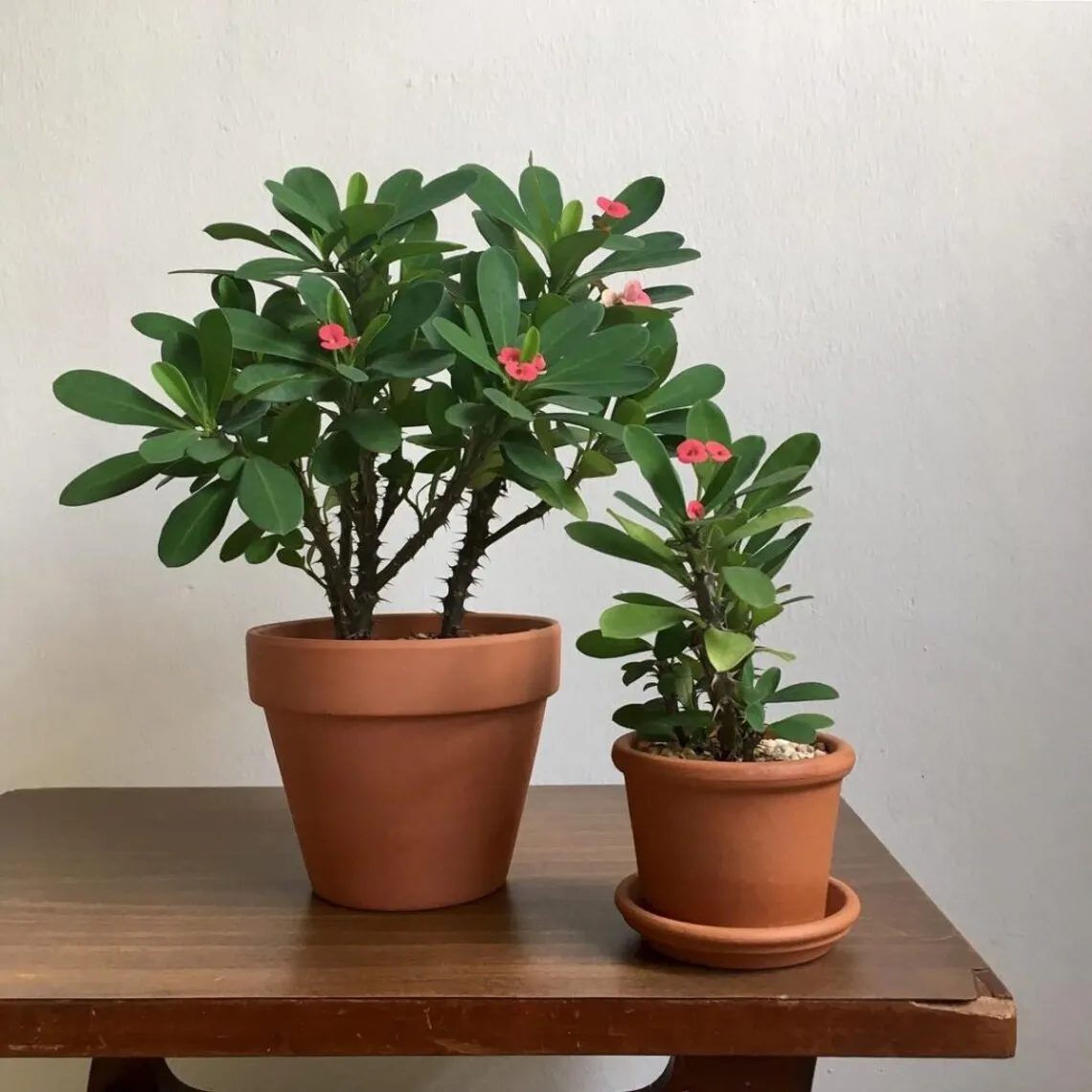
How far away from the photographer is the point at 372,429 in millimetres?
552

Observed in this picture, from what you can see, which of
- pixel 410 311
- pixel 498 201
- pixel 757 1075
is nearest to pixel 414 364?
pixel 410 311

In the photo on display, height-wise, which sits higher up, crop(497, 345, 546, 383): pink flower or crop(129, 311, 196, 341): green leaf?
crop(129, 311, 196, 341): green leaf

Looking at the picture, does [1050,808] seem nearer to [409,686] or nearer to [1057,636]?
[1057,636]

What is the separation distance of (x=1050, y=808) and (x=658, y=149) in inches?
28.7

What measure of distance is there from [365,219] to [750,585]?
29 centimetres

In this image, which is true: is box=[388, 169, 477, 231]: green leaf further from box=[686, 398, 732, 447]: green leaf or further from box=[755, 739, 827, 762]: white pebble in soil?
box=[755, 739, 827, 762]: white pebble in soil

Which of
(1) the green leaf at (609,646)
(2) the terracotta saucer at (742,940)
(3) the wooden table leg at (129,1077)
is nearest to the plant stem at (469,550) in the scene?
(1) the green leaf at (609,646)

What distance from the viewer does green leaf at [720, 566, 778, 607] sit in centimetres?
49

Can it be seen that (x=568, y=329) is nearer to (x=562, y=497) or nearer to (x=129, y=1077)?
(x=562, y=497)

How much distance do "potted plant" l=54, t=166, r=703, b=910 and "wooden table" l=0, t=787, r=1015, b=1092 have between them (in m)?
0.06

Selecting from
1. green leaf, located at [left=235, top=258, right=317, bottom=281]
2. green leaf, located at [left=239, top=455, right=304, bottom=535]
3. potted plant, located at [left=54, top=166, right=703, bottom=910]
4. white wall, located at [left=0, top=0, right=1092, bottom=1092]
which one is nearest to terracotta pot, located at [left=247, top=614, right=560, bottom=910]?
potted plant, located at [left=54, top=166, right=703, bottom=910]

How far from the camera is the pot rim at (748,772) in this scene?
0.51 metres

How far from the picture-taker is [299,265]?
0.58 meters

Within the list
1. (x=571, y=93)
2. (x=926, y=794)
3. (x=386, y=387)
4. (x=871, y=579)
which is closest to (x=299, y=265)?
(x=386, y=387)
